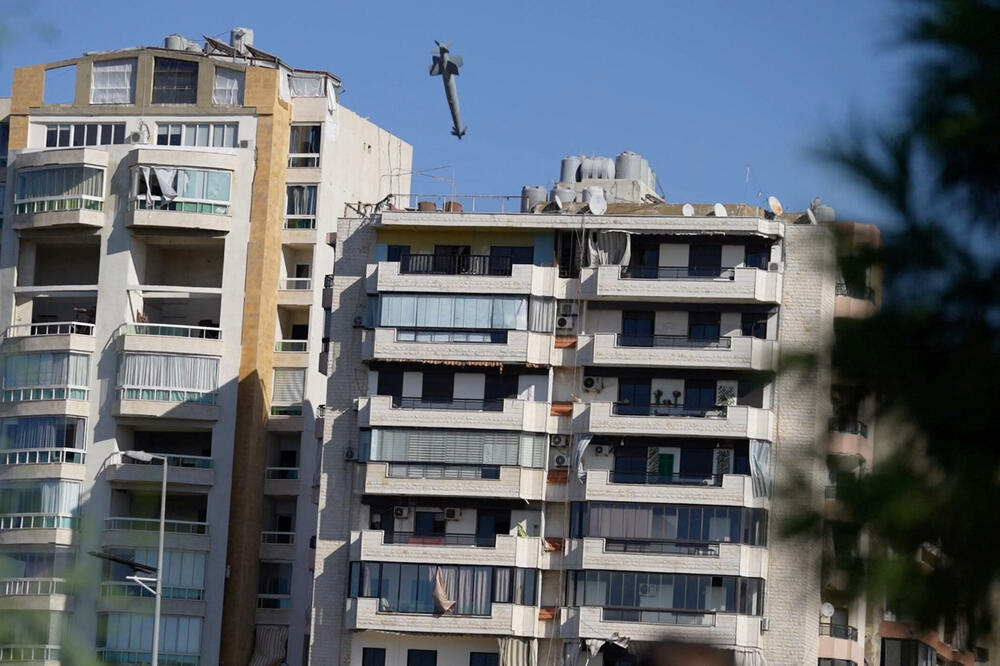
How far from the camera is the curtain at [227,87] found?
76750mm

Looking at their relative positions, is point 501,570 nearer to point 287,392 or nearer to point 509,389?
point 509,389

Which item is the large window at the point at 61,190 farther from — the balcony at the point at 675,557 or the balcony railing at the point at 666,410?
the balcony at the point at 675,557

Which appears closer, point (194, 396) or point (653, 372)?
point (653, 372)

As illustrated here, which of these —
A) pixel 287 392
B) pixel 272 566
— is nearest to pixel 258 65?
pixel 287 392

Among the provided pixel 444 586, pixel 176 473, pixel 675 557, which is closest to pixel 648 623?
pixel 675 557

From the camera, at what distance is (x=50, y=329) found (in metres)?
76.2

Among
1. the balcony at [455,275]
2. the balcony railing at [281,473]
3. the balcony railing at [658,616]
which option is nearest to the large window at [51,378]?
the balcony railing at [281,473]

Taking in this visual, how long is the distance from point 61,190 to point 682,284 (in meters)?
23.2

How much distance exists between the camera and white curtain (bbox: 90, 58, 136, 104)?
7712 centimetres

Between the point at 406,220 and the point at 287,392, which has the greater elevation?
the point at 406,220

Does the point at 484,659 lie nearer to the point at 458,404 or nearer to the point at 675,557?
the point at 675,557

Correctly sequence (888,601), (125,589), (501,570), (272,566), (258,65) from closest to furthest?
(888,601) < (501,570) < (125,589) < (272,566) < (258,65)

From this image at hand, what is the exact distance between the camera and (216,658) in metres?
70.1

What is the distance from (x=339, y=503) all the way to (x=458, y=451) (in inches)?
166
